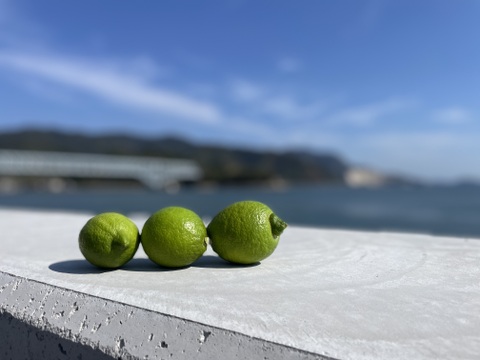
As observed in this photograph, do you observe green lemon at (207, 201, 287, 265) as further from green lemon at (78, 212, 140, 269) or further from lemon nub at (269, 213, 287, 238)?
green lemon at (78, 212, 140, 269)

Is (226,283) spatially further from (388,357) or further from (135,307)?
(388,357)

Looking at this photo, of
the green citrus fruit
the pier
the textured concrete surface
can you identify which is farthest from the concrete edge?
the pier

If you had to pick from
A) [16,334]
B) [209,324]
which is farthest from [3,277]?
[209,324]

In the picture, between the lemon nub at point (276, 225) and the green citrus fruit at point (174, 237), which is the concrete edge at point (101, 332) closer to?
the green citrus fruit at point (174, 237)

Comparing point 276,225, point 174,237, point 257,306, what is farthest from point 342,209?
point 257,306

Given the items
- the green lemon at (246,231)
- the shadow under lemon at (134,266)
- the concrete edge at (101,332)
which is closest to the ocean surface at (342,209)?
the shadow under lemon at (134,266)

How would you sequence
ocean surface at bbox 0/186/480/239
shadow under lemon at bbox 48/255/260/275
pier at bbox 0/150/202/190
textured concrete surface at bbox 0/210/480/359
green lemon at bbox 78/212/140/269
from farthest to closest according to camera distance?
pier at bbox 0/150/202/190
ocean surface at bbox 0/186/480/239
shadow under lemon at bbox 48/255/260/275
green lemon at bbox 78/212/140/269
textured concrete surface at bbox 0/210/480/359

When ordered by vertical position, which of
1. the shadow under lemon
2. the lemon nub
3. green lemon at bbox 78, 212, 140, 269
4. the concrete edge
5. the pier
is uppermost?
the pier
